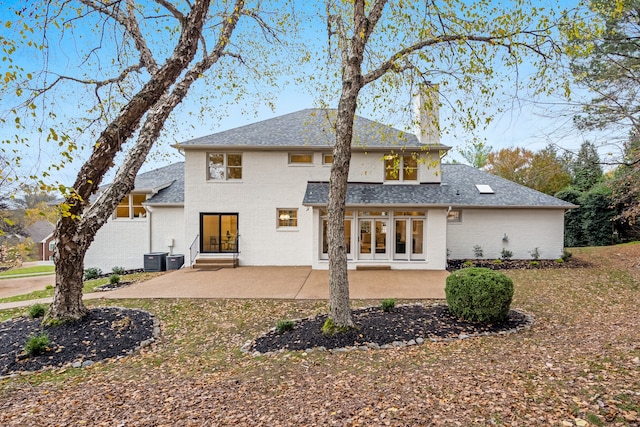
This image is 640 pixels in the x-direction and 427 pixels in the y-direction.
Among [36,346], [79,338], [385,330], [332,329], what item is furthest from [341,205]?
[36,346]

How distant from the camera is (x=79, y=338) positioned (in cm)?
582

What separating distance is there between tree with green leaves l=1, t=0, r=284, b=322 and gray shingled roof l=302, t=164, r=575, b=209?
6349 mm

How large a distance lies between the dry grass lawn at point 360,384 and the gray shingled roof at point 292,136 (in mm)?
8834

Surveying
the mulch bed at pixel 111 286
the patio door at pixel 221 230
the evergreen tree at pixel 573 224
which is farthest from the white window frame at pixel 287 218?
the evergreen tree at pixel 573 224

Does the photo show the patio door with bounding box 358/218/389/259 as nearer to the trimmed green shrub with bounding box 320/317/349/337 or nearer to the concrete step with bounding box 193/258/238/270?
the concrete step with bounding box 193/258/238/270

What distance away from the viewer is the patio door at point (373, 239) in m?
13.0

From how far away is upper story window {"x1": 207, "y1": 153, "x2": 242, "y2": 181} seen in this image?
13922mm

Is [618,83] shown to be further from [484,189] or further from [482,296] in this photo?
[482,296]

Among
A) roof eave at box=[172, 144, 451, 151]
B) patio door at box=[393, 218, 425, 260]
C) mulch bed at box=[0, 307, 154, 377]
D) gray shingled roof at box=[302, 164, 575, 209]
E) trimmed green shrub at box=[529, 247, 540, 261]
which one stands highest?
roof eave at box=[172, 144, 451, 151]

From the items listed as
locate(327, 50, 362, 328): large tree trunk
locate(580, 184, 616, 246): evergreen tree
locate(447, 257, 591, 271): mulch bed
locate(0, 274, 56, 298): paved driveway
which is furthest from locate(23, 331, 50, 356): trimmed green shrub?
locate(580, 184, 616, 246): evergreen tree

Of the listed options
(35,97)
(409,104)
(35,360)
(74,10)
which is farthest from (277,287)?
(74,10)

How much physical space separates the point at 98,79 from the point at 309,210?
8400mm

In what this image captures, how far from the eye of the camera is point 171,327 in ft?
21.7

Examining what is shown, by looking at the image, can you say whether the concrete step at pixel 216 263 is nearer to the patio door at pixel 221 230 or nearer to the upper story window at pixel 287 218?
the patio door at pixel 221 230
